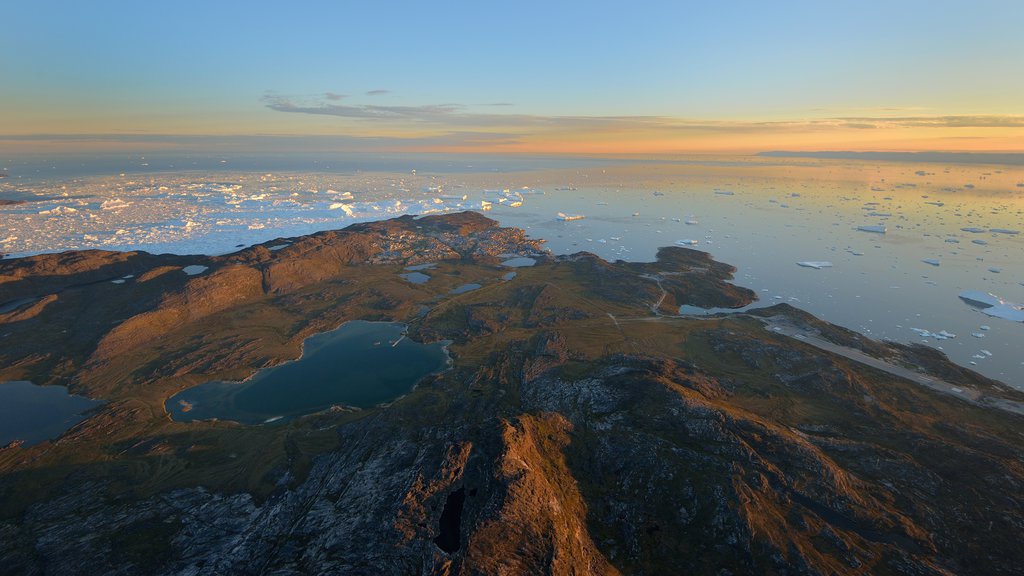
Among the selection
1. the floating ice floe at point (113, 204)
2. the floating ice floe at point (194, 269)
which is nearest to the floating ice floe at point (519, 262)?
the floating ice floe at point (194, 269)

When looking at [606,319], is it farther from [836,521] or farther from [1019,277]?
[1019,277]

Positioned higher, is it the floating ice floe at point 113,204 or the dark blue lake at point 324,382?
the floating ice floe at point 113,204

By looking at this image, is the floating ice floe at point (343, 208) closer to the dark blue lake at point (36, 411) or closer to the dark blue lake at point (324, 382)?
the dark blue lake at point (324, 382)

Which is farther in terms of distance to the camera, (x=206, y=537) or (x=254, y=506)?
(x=254, y=506)

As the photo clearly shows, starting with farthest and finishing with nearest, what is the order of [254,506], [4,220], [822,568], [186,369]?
[4,220] < [186,369] < [254,506] < [822,568]

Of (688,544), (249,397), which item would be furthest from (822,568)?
(249,397)

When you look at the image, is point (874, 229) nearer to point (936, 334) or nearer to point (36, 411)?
point (936, 334)
